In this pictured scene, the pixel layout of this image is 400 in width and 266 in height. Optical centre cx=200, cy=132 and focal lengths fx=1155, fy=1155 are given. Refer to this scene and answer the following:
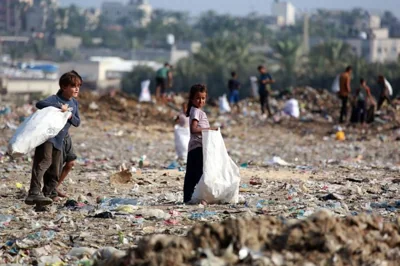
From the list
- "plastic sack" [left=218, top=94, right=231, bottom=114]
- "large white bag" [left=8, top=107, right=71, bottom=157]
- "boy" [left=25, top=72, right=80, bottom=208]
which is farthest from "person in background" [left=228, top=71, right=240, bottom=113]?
"large white bag" [left=8, top=107, right=71, bottom=157]

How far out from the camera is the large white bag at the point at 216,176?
8.67m

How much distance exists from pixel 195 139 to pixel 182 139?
4.96 metres

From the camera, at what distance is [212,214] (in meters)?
8.11

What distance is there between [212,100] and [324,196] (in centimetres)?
1900

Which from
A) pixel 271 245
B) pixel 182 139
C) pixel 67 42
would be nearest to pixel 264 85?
pixel 182 139

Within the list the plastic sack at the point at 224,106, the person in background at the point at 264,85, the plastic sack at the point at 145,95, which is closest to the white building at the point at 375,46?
the plastic sack at the point at 145,95

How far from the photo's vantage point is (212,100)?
28.3 metres

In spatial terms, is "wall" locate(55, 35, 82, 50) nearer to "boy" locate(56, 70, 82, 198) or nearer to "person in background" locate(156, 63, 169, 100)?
"person in background" locate(156, 63, 169, 100)

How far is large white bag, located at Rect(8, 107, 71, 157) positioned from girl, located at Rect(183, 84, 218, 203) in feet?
3.30

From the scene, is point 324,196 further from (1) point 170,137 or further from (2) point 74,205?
(1) point 170,137

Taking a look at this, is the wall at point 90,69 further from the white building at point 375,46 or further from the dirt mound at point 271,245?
the dirt mound at point 271,245

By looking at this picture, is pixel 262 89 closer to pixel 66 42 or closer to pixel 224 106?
pixel 224 106

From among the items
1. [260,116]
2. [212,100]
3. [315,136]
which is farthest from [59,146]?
[212,100]

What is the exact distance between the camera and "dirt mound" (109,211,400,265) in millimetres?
5527
